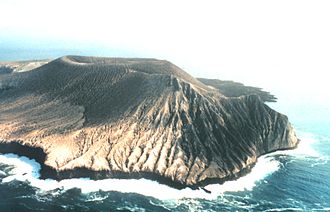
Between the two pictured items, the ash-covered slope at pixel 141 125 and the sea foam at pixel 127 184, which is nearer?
the sea foam at pixel 127 184

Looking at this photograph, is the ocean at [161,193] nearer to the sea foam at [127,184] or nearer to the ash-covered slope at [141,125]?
the sea foam at [127,184]

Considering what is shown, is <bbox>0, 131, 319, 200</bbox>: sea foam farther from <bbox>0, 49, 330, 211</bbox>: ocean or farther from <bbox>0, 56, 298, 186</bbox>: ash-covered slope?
<bbox>0, 56, 298, 186</bbox>: ash-covered slope

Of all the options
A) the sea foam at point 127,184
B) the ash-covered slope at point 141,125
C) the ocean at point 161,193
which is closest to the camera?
the ocean at point 161,193

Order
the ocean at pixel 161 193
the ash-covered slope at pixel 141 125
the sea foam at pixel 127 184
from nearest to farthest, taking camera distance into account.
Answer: the ocean at pixel 161 193
the sea foam at pixel 127 184
the ash-covered slope at pixel 141 125

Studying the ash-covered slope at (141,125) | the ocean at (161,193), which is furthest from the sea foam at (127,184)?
the ash-covered slope at (141,125)

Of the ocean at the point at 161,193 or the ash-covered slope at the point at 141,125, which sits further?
the ash-covered slope at the point at 141,125

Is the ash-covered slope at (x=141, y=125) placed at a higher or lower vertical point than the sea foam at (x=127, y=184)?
higher

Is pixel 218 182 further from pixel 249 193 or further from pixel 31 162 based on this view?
pixel 31 162
